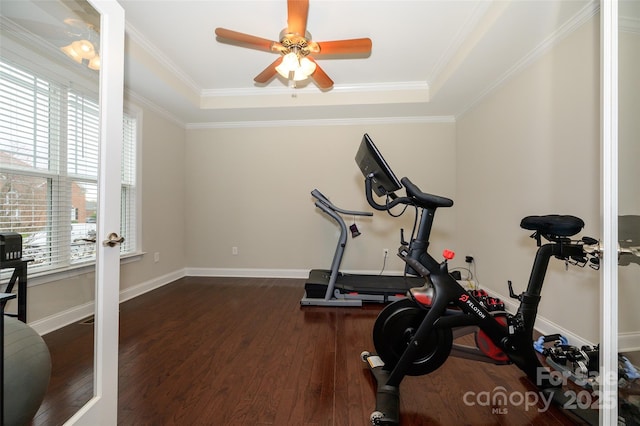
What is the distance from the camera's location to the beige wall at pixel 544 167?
1.70 m

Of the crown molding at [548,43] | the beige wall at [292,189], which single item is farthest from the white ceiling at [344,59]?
the beige wall at [292,189]

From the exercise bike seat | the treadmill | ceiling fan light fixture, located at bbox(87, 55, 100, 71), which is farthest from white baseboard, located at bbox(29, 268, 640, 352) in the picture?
ceiling fan light fixture, located at bbox(87, 55, 100, 71)

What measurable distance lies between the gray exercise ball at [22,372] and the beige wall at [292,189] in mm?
2873

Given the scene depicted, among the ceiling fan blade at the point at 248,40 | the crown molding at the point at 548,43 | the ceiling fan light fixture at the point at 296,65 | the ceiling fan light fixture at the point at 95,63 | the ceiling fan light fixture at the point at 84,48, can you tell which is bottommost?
the ceiling fan light fixture at the point at 95,63

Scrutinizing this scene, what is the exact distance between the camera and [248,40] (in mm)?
1963

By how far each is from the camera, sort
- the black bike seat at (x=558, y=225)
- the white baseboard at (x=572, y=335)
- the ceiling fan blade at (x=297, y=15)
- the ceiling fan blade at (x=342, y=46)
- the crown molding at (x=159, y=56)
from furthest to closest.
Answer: the crown molding at (x=159, y=56)
the ceiling fan blade at (x=342, y=46)
the ceiling fan blade at (x=297, y=15)
the black bike seat at (x=558, y=225)
the white baseboard at (x=572, y=335)

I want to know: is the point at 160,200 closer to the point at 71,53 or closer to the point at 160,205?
the point at 160,205

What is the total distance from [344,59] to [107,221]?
8.54ft

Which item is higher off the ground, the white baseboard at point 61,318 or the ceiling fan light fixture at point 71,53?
the ceiling fan light fixture at point 71,53

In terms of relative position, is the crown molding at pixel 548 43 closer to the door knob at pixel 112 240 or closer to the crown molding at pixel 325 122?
the crown molding at pixel 325 122

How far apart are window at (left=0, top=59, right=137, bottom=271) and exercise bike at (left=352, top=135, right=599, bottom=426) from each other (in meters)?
1.53

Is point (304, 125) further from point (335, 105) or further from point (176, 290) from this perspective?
point (176, 290)

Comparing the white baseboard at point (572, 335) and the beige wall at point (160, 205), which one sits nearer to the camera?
the white baseboard at point (572, 335)

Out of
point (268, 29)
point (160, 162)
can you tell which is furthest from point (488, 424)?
point (160, 162)
